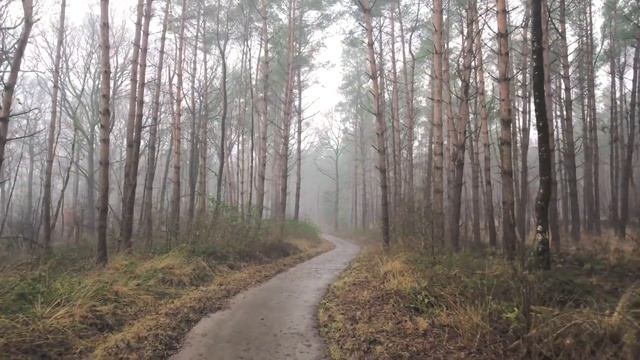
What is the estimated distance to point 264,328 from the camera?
5730 millimetres

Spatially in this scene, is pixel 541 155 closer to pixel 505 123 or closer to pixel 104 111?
pixel 505 123

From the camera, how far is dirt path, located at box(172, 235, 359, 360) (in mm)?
4809

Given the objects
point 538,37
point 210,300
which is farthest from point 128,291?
point 538,37

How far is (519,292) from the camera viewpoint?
4.49 meters

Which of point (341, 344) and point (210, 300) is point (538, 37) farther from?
point (210, 300)

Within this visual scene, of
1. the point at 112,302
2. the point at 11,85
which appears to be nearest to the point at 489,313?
the point at 112,302

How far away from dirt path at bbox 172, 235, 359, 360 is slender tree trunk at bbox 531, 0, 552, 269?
3.25 meters

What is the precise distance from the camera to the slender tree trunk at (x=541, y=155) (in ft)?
18.7

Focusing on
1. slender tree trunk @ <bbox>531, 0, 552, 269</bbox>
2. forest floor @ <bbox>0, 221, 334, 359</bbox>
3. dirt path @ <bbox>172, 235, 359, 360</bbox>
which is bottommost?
dirt path @ <bbox>172, 235, 359, 360</bbox>

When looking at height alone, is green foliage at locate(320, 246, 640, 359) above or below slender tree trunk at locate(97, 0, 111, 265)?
below

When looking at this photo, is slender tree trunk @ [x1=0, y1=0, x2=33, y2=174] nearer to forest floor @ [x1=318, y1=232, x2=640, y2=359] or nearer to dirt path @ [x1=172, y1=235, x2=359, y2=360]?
dirt path @ [x1=172, y1=235, x2=359, y2=360]

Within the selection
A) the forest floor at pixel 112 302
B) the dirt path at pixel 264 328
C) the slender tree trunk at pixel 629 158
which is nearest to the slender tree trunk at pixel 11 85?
the forest floor at pixel 112 302

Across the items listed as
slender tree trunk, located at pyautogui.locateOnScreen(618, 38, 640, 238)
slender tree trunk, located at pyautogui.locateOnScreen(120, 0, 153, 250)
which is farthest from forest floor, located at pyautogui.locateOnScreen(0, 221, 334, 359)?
slender tree trunk, located at pyautogui.locateOnScreen(618, 38, 640, 238)

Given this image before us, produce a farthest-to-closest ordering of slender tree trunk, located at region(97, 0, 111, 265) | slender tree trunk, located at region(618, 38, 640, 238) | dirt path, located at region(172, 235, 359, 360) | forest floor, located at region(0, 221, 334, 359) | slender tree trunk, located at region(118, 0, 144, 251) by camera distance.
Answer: slender tree trunk, located at region(618, 38, 640, 238) < slender tree trunk, located at region(118, 0, 144, 251) < slender tree trunk, located at region(97, 0, 111, 265) < dirt path, located at region(172, 235, 359, 360) < forest floor, located at region(0, 221, 334, 359)
